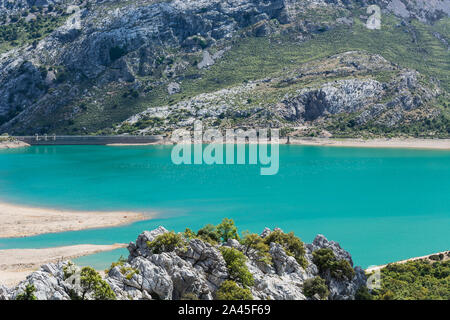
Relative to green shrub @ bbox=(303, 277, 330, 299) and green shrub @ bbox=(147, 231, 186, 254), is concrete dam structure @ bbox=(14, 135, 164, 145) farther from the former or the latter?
green shrub @ bbox=(303, 277, 330, 299)

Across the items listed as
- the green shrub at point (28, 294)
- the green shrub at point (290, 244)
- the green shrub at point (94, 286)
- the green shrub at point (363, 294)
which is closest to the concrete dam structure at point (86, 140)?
the green shrub at point (290, 244)

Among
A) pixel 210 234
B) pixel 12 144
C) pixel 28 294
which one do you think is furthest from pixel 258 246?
pixel 12 144

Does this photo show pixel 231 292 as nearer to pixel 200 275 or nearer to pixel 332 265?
pixel 200 275

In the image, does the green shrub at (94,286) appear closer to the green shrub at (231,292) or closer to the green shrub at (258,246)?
the green shrub at (231,292)

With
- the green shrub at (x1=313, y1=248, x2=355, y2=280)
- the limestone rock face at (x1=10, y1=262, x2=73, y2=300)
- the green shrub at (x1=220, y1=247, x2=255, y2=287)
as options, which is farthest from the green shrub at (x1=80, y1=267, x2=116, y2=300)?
the green shrub at (x1=313, y1=248, x2=355, y2=280)

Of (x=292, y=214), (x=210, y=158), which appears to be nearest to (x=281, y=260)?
(x=292, y=214)
